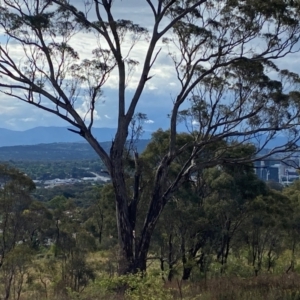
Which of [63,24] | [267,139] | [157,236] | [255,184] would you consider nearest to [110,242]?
[157,236]

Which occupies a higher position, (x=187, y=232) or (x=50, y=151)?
(x=50, y=151)

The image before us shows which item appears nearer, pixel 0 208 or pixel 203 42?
pixel 203 42

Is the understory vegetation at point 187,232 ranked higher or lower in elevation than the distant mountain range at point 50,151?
lower

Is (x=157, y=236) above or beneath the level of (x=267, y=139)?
beneath

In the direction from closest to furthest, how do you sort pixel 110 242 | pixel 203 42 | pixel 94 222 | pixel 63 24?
1. pixel 63 24
2. pixel 203 42
3. pixel 110 242
4. pixel 94 222

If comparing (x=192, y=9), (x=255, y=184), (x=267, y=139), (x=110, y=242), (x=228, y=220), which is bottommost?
(x=110, y=242)

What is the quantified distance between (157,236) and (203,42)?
7913 mm

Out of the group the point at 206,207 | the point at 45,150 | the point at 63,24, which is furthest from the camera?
the point at 45,150

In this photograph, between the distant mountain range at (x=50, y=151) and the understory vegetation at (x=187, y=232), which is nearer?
the understory vegetation at (x=187, y=232)

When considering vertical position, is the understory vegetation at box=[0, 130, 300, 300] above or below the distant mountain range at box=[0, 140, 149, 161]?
below

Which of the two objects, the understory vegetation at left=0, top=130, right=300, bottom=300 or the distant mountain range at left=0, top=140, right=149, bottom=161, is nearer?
the understory vegetation at left=0, top=130, right=300, bottom=300

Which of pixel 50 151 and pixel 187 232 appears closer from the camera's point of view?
pixel 187 232

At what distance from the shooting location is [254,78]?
42.1 feet

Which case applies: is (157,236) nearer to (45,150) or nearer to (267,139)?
(267,139)
